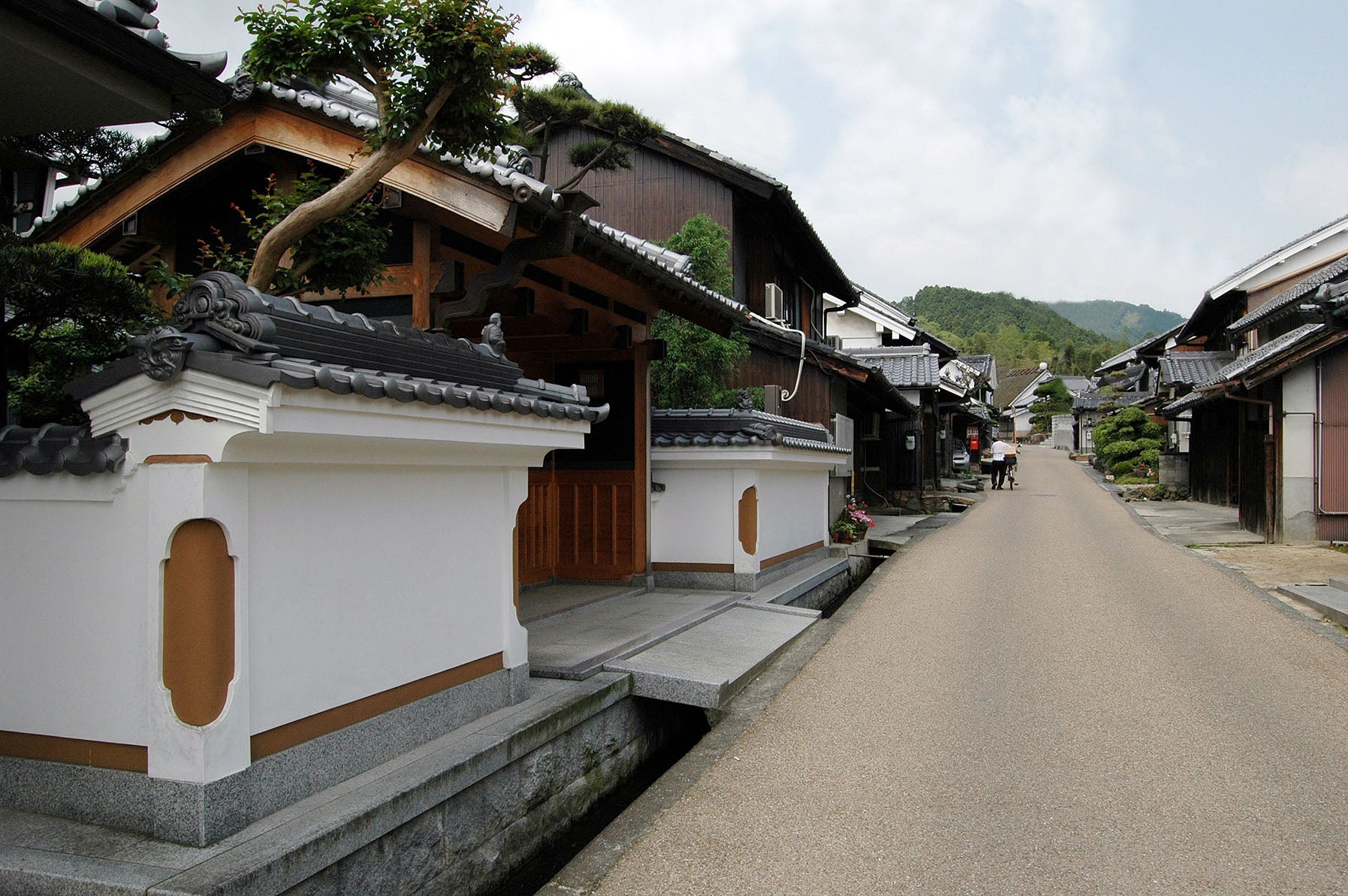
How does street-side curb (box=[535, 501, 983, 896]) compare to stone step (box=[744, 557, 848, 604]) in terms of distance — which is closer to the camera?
street-side curb (box=[535, 501, 983, 896])

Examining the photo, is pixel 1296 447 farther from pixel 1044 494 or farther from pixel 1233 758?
pixel 1044 494

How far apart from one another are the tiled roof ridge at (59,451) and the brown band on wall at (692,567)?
8.33 metres

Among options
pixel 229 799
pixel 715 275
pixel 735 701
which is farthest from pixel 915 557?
pixel 229 799

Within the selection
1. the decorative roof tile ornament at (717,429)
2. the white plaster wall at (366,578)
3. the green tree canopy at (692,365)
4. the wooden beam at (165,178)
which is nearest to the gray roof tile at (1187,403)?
the green tree canopy at (692,365)

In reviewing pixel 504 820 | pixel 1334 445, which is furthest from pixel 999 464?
pixel 504 820

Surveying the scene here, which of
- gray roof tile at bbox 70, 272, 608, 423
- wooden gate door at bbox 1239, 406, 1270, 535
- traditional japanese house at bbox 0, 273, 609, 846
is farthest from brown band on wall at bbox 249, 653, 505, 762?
wooden gate door at bbox 1239, 406, 1270, 535

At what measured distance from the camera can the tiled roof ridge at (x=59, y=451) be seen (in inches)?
153

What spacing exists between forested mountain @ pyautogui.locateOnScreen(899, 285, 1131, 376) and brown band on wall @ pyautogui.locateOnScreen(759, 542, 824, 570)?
82267 millimetres

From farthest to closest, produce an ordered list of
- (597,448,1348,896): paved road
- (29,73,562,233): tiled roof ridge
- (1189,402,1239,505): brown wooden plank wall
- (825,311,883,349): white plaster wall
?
(825,311,883,349): white plaster wall
(1189,402,1239,505): brown wooden plank wall
(29,73,562,233): tiled roof ridge
(597,448,1348,896): paved road

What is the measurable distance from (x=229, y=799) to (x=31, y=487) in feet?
5.55

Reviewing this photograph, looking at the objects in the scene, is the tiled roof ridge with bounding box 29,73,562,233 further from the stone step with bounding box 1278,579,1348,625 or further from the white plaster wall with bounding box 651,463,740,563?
the stone step with bounding box 1278,579,1348,625

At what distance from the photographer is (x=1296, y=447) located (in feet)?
55.0

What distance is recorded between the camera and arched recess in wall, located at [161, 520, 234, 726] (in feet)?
12.5

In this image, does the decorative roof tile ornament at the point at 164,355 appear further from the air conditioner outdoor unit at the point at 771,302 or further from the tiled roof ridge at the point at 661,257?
the air conditioner outdoor unit at the point at 771,302
